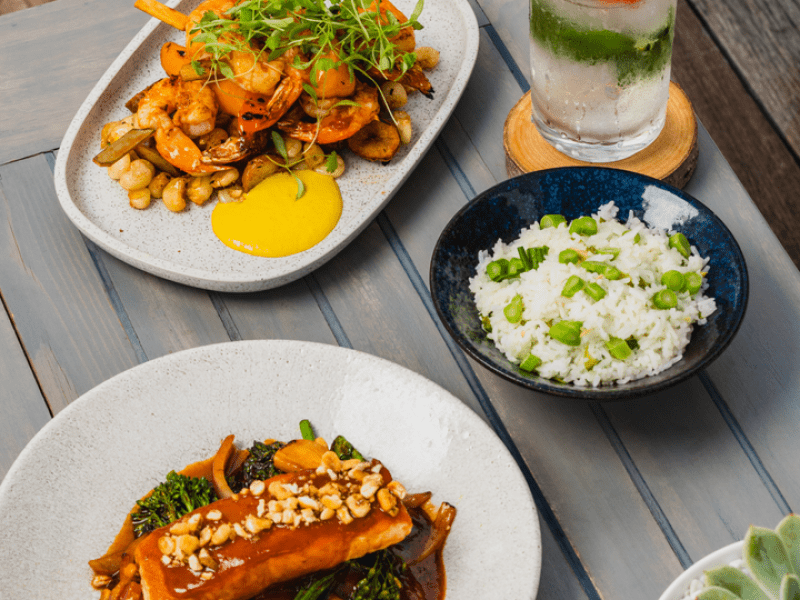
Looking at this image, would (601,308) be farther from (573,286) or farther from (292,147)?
(292,147)

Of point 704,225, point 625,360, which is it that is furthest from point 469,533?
point 704,225

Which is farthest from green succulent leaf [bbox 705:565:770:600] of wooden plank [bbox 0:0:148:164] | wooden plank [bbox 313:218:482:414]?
wooden plank [bbox 0:0:148:164]

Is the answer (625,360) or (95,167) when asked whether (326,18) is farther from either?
(625,360)

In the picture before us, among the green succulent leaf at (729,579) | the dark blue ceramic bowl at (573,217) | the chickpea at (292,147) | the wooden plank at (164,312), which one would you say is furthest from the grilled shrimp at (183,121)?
the green succulent leaf at (729,579)

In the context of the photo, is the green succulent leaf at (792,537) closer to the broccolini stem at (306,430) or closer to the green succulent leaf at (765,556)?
the green succulent leaf at (765,556)

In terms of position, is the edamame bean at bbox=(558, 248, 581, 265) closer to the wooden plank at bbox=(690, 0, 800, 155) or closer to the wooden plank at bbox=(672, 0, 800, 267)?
the wooden plank at bbox=(672, 0, 800, 267)

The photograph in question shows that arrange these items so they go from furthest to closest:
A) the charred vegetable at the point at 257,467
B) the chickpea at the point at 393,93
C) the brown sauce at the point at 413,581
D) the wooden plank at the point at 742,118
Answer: the wooden plank at the point at 742,118
the chickpea at the point at 393,93
the charred vegetable at the point at 257,467
the brown sauce at the point at 413,581
